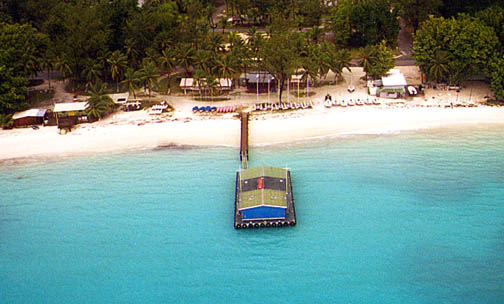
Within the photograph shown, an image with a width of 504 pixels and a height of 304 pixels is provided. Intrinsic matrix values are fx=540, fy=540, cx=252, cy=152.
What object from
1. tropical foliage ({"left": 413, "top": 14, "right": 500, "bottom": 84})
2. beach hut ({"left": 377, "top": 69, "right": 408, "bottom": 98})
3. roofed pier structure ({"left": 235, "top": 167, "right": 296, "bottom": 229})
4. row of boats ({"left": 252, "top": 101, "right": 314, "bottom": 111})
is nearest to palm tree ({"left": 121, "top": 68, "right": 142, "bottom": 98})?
row of boats ({"left": 252, "top": 101, "right": 314, "bottom": 111})

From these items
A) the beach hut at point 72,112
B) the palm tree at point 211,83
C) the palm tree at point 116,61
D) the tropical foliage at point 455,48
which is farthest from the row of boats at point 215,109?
the tropical foliage at point 455,48

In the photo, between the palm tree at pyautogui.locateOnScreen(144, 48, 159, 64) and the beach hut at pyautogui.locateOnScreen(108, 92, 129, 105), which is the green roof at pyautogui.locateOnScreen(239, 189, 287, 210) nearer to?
the beach hut at pyautogui.locateOnScreen(108, 92, 129, 105)

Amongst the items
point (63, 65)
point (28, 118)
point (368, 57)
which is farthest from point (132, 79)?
point (368, 57)

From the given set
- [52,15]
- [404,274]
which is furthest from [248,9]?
[404,274]

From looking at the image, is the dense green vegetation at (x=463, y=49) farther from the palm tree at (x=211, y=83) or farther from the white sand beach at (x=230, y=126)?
the palm tree at (x=211, y=83)

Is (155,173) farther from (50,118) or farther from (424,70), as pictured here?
(424,70)

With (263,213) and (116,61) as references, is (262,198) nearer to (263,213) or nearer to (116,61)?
(263,213)
